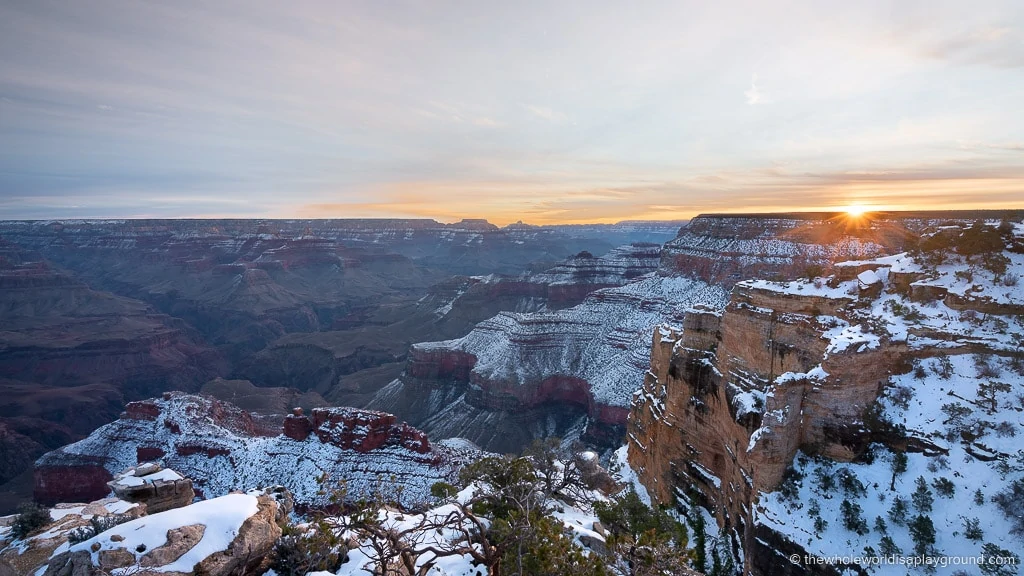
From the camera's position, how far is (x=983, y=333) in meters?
16.0

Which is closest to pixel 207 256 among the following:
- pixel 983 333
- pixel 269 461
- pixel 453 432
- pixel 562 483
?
pixel 453 432

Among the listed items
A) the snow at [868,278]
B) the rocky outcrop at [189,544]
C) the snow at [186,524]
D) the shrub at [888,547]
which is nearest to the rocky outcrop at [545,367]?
the snow at [868,278]

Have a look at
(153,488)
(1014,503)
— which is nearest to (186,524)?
(153,488)

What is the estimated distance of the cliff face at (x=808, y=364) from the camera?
51.9 ft

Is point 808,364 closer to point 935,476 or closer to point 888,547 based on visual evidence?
point 935,476

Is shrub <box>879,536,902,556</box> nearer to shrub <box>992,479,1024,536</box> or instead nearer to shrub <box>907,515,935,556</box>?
shrub <box>907,515,935,556</box>

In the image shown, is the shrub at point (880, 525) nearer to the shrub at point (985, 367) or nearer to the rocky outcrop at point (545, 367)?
the shrub at point (985, 367)

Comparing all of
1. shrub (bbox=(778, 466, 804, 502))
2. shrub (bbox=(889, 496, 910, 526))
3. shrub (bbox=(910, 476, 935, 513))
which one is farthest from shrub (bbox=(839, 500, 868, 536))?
shrub (bbox=(910, 476, 935, 513))

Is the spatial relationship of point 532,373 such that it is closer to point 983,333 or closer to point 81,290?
point 983,333

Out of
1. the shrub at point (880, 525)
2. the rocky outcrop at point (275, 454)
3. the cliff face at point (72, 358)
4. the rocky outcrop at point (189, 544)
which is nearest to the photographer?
the rocky outcrop at point (189, 544)

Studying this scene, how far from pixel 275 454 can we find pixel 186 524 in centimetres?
2506

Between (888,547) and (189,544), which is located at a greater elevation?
(189,544)

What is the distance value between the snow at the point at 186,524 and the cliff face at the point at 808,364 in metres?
17.0

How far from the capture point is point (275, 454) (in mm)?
35062
